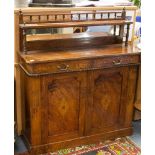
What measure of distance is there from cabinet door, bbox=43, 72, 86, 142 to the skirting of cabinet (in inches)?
1.8

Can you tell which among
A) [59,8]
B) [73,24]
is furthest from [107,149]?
[59,8]

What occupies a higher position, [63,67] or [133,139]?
[63,67]

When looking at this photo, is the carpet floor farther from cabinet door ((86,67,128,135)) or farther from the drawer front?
the drawer front

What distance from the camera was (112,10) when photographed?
247 centimetres

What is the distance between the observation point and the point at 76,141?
2281 mm

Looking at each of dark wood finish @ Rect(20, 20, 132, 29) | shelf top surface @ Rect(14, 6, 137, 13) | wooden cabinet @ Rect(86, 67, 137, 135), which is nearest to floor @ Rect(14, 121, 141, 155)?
wooden cabinet @ Rect(86, 67, 137, 135)

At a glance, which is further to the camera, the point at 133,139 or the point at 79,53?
the point at 133,139

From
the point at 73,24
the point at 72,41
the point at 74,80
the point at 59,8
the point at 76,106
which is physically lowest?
the point at 76,106

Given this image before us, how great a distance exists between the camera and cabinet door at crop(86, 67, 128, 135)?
2206mm

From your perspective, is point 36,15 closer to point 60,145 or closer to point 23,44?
point 23,44

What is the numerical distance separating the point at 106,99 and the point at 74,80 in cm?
38

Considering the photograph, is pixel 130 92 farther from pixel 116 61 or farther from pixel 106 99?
pixel 116 61

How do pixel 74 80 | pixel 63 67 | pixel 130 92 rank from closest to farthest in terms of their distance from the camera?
pixel 63 67 → pixel 74 80 → pixel 130 92
